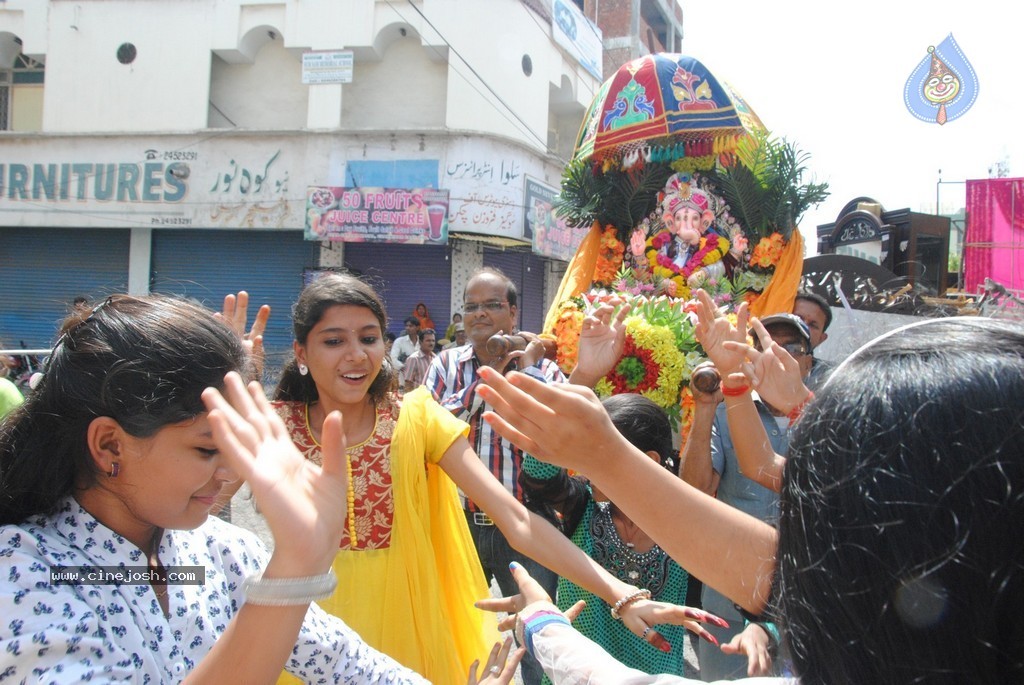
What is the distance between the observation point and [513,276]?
50.2 ft

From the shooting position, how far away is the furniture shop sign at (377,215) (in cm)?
1342

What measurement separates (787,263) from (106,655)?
4.02m

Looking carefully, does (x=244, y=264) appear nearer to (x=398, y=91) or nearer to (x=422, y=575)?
(x=398, y=91)

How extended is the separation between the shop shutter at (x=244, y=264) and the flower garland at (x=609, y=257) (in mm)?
11105

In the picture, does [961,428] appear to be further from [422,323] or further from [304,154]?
[304,154]

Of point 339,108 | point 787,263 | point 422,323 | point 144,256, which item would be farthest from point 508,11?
point 787,263

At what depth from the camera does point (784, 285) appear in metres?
4.21

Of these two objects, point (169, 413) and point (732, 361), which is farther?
point (732, 361)

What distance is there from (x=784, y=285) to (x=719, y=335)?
2.23m

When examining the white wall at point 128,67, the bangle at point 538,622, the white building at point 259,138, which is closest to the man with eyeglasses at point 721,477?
the bangle at point 538,622

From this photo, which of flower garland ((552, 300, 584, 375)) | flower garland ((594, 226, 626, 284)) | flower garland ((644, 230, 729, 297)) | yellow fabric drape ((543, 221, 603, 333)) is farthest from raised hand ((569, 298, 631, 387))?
flower garland ((594, 226, 626, 284))

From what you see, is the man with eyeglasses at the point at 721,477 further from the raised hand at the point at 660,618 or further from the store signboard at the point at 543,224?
the store signboard at the point at 543,224

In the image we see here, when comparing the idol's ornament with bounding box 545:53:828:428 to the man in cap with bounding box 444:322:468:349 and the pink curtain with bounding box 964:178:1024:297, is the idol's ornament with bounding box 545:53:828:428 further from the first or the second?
the pink curtain with bounding box 964:178:1024:297

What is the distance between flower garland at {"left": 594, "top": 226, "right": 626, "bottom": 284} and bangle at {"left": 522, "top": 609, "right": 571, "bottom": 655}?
10.8ft
